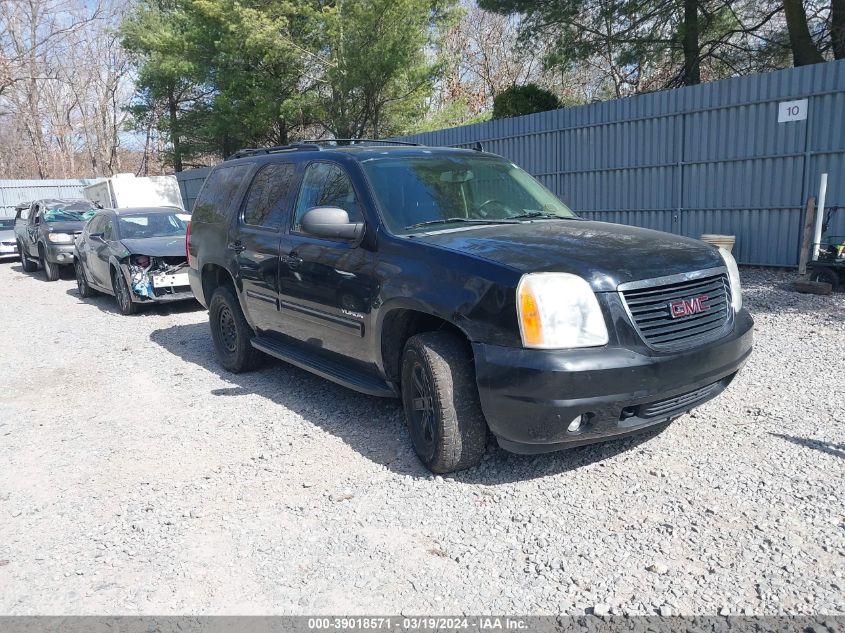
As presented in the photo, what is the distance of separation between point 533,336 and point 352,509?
137cm

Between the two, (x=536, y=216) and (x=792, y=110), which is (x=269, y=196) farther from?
(x=792, y=110)

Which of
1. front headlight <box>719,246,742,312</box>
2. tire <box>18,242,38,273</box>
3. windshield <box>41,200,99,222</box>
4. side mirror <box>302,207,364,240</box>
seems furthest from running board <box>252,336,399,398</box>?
tire <box>18,242,38,273</box>

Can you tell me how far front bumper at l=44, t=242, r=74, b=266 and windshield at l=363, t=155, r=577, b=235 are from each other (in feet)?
40.4

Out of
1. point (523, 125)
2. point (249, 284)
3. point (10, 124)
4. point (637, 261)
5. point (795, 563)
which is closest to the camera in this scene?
point (795, 563)

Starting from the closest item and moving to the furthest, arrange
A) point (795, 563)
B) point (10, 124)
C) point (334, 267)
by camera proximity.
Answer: point (795, 563)
point (334, 267)
point (10, 124)

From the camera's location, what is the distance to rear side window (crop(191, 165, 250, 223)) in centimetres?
609

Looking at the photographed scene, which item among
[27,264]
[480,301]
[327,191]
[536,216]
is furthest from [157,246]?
[27,264]

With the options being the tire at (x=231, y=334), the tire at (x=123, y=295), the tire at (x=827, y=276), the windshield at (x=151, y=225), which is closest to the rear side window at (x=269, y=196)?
the tire at (x=231, y=334)

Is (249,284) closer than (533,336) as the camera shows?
No

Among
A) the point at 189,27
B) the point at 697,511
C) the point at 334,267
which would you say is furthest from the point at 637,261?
the point at 189,27

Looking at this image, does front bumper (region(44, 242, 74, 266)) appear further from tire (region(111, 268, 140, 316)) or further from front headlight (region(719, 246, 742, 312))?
front headlight (region(719, 246, 742, 312))

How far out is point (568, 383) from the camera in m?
3.23

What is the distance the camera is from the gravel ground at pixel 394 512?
2.89 meters

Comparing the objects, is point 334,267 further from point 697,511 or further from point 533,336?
point 697,511
